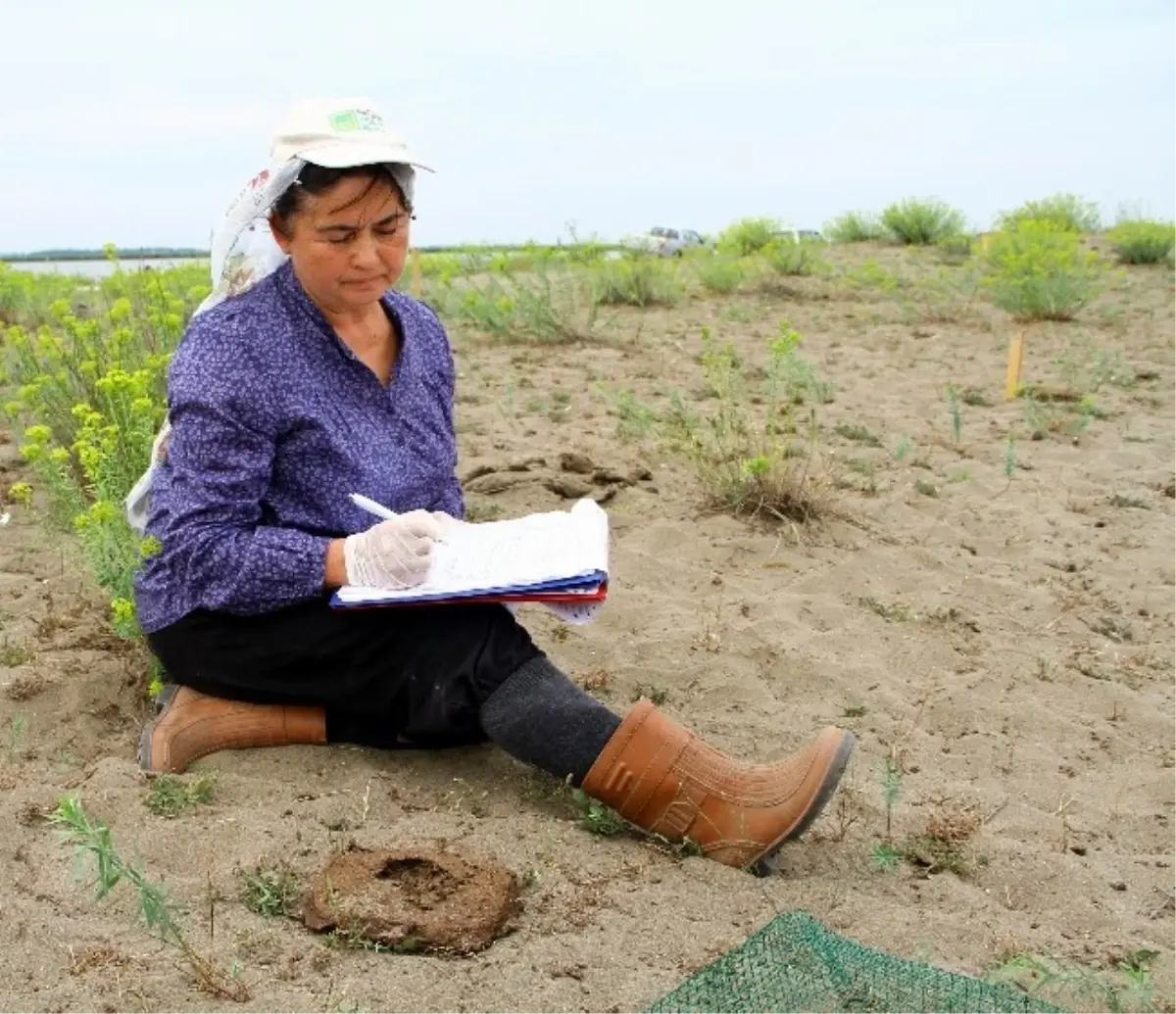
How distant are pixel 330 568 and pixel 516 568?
1.13 ft

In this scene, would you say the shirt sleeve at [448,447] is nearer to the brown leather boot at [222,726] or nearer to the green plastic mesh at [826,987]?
the brown leather boot at [222,726]

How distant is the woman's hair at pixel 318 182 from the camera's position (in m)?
2.53

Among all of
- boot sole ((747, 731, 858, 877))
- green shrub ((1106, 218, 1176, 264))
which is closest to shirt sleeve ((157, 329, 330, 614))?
boot sole ((747, 731, 858, 877))

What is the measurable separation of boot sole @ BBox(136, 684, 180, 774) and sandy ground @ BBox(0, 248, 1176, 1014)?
6cm

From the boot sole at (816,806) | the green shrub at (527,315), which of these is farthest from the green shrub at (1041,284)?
the boot sole at (816,806)

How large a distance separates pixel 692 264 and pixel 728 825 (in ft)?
24.5

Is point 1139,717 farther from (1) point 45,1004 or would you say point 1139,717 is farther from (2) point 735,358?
(2) point 735,358

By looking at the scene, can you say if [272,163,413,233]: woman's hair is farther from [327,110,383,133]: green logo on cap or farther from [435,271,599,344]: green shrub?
[435,271,599,344]: green shrub

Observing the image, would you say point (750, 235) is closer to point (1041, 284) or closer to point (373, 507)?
point (1041, 284)

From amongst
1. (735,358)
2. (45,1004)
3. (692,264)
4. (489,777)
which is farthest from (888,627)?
(692,264)

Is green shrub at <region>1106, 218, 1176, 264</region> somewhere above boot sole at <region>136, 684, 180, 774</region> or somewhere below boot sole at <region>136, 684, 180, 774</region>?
above

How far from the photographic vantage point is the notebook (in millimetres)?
2379

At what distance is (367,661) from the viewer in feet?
8.64

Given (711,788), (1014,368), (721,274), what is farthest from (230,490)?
(721,274)
